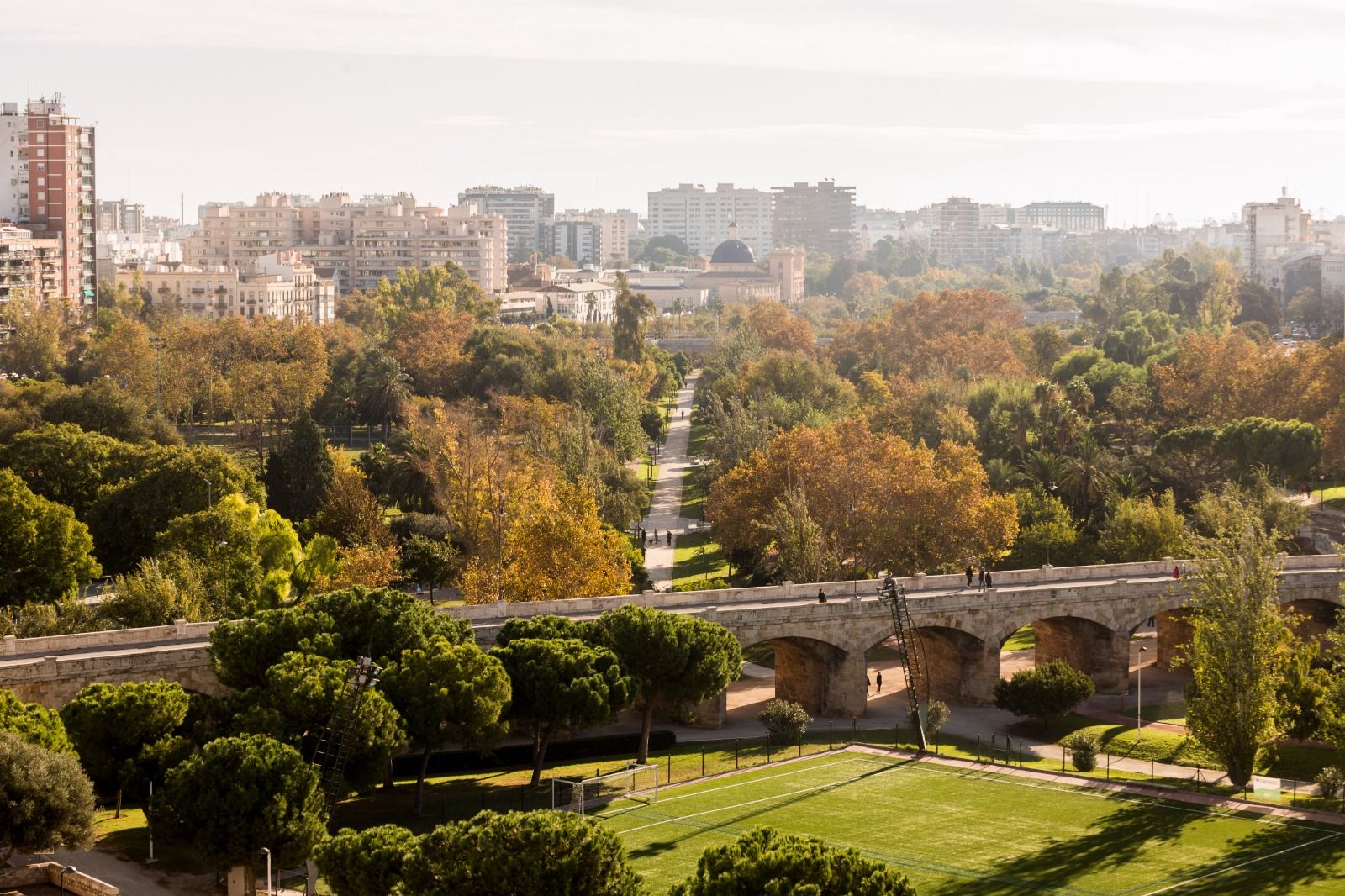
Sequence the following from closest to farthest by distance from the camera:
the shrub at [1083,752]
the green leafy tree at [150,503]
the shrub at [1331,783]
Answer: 1. the shrub at [1331,783]
2. the shrub at [1083,752]
3. the green leafy tree at [150,503]

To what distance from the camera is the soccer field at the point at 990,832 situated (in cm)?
4569

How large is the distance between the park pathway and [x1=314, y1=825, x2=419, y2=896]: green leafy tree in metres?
39.1

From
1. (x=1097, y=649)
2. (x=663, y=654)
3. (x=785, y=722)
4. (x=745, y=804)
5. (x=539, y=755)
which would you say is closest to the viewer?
(x=745, y=804)

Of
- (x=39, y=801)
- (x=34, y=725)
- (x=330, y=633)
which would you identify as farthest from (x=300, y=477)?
(x=39, y=801)

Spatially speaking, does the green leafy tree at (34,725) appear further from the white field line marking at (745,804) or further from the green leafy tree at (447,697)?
the white field line marking at (745,804)

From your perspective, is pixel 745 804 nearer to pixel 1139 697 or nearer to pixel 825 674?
pixel 825 674

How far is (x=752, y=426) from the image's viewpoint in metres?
101

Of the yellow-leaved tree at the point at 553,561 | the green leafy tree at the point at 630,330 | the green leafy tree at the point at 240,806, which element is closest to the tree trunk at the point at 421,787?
the green leafy tree at the point at 240,806

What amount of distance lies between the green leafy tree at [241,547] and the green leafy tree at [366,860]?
27.4m

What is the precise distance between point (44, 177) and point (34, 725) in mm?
125146

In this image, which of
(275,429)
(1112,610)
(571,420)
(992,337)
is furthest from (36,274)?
(1112,610)

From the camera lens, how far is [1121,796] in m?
53.7

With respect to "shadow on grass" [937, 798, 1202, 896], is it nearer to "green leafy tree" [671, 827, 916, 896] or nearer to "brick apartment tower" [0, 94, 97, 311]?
"green leafy tree" [671, 827, 916, 896]

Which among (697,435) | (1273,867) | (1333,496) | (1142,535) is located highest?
(697,435)
